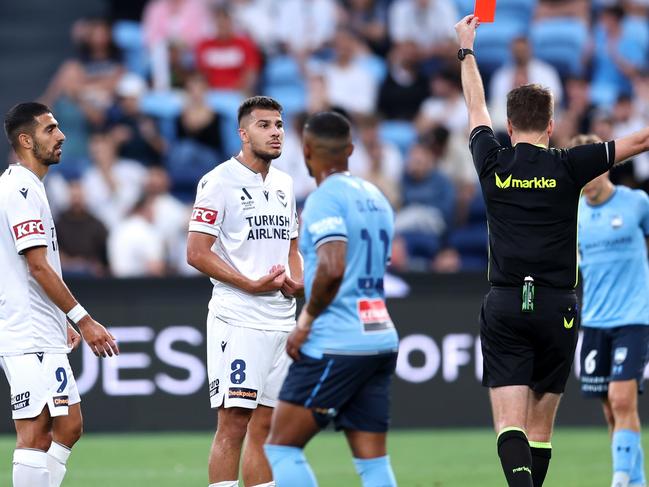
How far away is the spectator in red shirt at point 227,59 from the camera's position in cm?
1791

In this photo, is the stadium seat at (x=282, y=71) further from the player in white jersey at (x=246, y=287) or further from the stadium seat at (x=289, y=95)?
the player in white jersey at (x=246, y=287)

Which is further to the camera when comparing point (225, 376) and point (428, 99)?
point (428, 99)

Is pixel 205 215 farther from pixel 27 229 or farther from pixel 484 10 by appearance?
pixel 484 10

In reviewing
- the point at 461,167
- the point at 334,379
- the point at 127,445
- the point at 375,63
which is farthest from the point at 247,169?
the point at 375,63

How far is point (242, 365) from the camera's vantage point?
8.01 meters

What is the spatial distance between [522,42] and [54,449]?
36.5ft

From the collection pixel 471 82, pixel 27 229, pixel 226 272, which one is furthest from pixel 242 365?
pixel 471 82

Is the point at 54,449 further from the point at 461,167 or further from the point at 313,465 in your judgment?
the point at 461,167

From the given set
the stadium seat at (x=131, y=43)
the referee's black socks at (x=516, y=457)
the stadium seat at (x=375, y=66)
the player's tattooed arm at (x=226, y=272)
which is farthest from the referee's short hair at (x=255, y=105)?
the stadium seat at (x=131, y=43)

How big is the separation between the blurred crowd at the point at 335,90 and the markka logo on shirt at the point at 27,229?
27.3 feet

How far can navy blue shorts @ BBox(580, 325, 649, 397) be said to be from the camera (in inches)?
383

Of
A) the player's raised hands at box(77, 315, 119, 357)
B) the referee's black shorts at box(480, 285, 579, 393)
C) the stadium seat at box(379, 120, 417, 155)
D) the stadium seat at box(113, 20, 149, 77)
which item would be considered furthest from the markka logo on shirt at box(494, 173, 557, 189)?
the stadium seat at box(113, 20, 149, 77)

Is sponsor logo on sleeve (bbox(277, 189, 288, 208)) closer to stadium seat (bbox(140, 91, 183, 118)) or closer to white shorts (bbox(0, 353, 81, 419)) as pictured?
white shorts (bbox(0, 353, 81, 419))

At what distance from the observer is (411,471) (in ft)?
36.2
